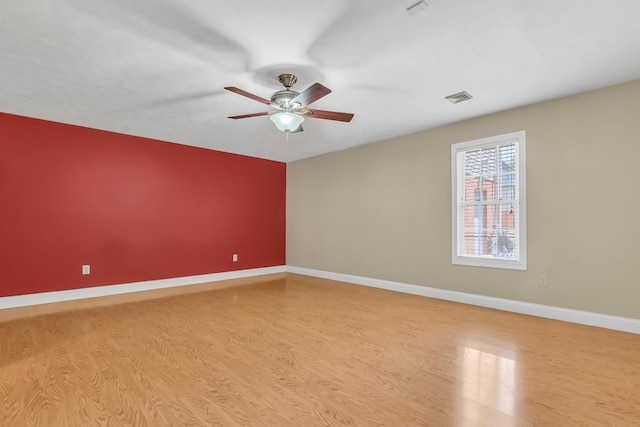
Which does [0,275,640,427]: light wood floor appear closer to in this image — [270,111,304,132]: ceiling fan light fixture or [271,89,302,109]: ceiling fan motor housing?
[270,111,304,132]: ceiling fan light fixture

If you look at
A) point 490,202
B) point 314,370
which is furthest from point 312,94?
point 490,202

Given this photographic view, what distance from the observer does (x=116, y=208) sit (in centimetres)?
477

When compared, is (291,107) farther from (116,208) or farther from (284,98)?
(116,208)

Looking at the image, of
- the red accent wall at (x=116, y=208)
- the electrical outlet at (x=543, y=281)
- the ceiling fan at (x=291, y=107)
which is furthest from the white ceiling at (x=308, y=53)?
the electrical outlet at (x=543, y=281)

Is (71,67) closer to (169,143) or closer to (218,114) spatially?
(218,114)

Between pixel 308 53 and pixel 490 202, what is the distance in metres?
2.96

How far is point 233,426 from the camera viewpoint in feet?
5.34

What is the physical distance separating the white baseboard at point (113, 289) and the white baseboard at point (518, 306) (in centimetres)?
231

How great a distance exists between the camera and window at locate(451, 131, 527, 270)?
380 centimetres

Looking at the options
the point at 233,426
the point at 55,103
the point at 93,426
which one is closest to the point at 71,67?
the point at 55,103

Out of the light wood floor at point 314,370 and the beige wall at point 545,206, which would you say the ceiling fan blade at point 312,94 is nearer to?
the light wood floor at point 314,370

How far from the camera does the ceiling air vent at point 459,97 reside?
133 inches

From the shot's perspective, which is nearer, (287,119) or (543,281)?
(287,119)

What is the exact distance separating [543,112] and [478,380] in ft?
10.3
